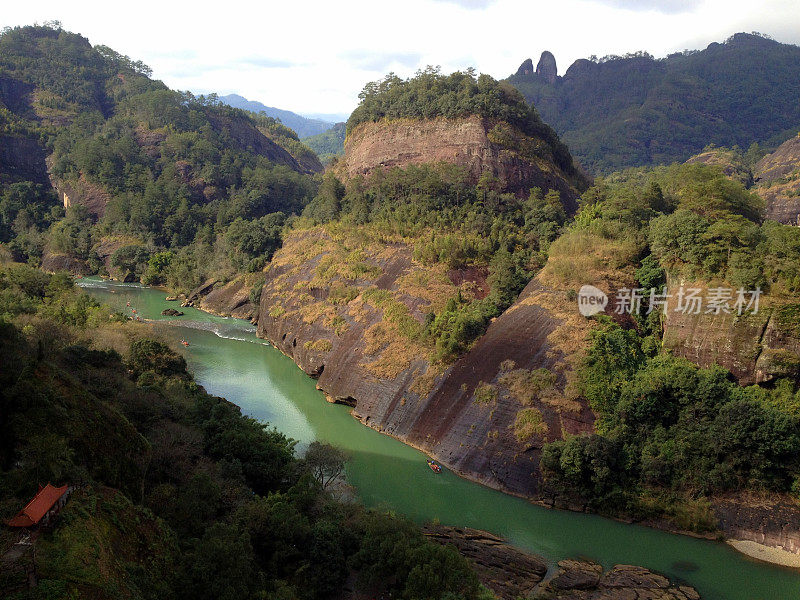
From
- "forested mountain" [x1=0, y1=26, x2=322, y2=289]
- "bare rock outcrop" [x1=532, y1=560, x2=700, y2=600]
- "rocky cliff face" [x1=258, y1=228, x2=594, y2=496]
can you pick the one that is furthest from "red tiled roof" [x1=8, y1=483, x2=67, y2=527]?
"forested mountain" [x1=0, y1=26, x2=322, y2=289]

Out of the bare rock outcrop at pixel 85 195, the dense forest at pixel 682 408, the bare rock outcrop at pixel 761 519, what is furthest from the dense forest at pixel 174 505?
the bare rock outcrop at pixel 85 195

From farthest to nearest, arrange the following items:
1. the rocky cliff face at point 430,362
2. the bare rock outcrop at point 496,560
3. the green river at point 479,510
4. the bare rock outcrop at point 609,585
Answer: the rocky cliff face at point 430,362 < the green river at point 479,510 < the bare rock outcrop at point 496,560 < the bare rock outcrop at point 609,585

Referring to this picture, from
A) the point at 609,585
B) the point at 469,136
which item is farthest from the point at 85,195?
the point at 609,585

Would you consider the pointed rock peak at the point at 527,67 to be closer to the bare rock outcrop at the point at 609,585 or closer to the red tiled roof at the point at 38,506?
the bare rock outcrop at the point at 609,585

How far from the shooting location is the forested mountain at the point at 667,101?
317 ft

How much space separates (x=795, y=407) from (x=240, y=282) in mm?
40846

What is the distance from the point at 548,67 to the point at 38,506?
138 meters

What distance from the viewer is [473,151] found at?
38969 mm

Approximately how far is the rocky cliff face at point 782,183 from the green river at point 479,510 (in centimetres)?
3798

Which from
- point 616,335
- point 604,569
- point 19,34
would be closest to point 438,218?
point 616,335

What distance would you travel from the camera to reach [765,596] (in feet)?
48.5

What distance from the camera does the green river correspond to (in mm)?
15508

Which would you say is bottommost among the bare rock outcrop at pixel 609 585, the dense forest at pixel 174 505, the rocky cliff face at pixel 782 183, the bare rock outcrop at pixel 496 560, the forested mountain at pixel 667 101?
the bare rock outcrop at pixel 496 560

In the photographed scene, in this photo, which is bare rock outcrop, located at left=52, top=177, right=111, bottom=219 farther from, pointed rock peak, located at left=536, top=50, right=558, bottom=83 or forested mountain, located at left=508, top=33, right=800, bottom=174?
pointed rock peak, located at left=536, top=50, right=558, bottom=83
